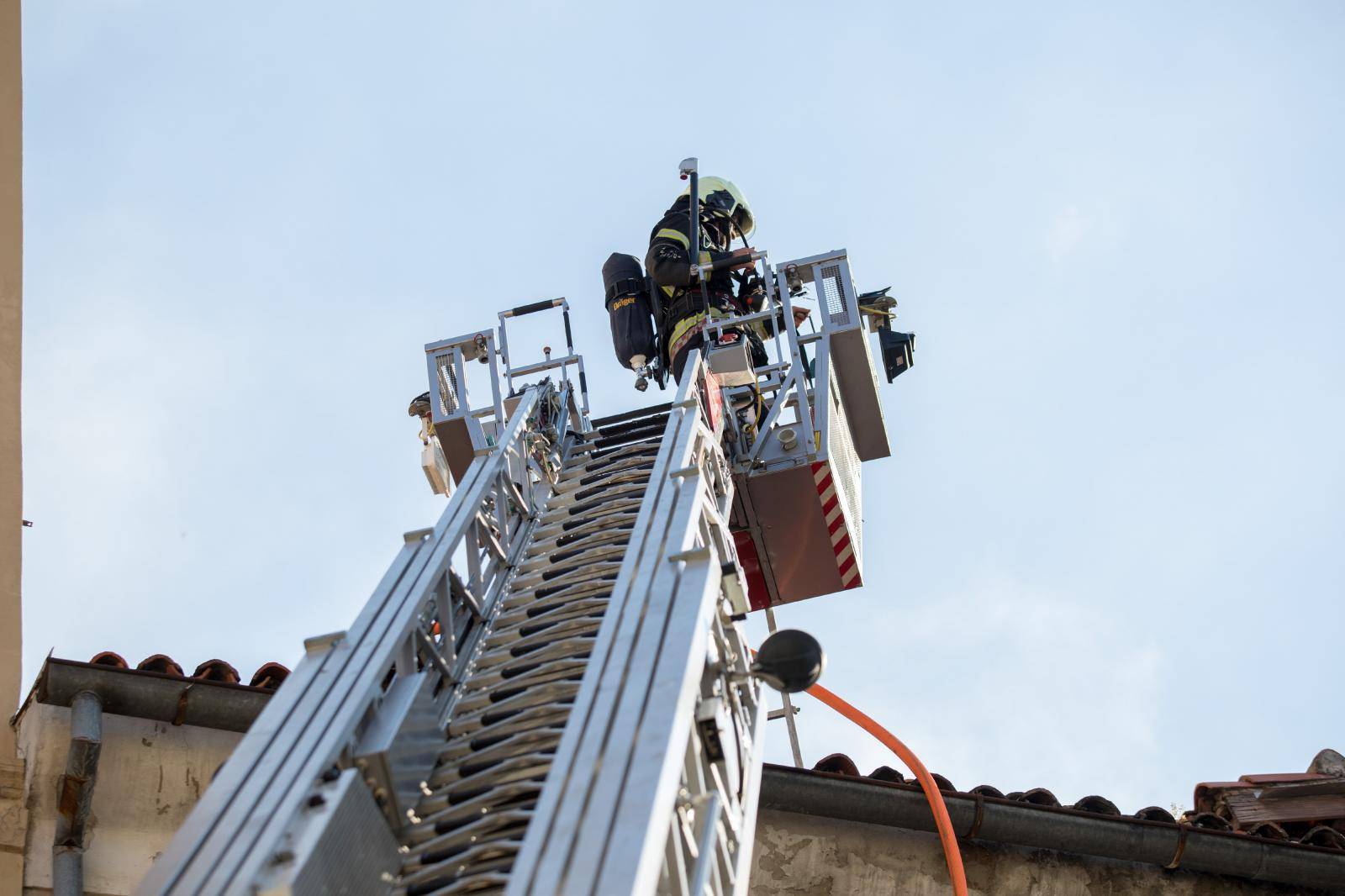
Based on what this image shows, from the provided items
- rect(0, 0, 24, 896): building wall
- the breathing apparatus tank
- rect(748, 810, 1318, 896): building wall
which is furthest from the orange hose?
rect(0, 0, 24, 896): building wall

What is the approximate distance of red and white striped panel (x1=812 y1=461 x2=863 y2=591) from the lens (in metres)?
7.60

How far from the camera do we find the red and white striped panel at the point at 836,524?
7602 mm

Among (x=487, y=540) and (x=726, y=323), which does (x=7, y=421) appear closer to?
(x=487, y=540)

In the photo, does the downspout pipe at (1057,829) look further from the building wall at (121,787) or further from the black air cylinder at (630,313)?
the black air cylinder at (630,313)

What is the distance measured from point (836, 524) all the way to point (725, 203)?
2.97m

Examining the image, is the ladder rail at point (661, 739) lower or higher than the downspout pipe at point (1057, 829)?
higher

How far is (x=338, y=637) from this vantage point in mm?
4930

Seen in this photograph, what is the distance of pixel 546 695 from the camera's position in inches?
199

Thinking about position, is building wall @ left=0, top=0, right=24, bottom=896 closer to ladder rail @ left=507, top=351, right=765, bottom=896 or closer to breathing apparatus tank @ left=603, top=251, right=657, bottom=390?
ladder rail @ left=507, top=351, right=765, bottom=896

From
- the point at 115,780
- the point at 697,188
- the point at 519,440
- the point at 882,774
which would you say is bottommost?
the point at 882,774

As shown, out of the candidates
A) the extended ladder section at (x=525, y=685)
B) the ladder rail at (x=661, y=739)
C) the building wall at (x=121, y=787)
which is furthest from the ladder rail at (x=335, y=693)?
the building wall at (x=121, y=787)

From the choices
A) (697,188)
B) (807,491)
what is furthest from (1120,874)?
(697,188)

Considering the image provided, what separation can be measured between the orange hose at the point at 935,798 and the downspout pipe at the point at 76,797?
310 centimetres

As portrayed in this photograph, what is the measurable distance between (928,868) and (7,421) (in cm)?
435
